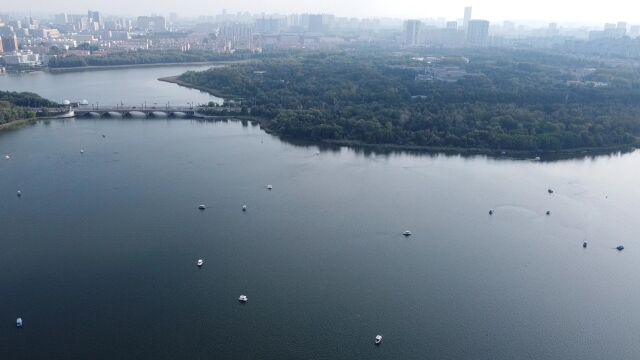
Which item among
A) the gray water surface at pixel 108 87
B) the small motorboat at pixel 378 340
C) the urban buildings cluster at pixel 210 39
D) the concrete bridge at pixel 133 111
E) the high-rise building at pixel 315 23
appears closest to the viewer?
the small motorboat at pixel 378 340

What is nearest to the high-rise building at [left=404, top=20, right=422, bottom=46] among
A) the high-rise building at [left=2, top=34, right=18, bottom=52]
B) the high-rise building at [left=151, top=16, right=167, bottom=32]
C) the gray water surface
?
the gray water surface

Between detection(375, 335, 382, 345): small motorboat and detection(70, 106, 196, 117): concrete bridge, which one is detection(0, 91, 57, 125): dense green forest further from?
detection(375, 335, 382, 345): small motorboat

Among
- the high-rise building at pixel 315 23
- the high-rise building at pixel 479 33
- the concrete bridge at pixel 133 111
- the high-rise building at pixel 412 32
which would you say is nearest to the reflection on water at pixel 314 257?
the concrete bridge at pixel 133 111

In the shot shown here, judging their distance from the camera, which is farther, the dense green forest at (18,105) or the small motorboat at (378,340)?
the dense green forest at (18,105)

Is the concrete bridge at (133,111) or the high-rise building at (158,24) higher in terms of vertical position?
the high-rise building at (158,24)

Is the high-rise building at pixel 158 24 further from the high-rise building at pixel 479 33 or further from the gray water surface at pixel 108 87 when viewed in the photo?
the high-rise building at pixel 479 33

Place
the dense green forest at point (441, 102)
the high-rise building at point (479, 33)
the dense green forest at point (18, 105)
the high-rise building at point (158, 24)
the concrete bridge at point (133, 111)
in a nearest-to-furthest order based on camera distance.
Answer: the dense green forest at point (441, 102)
the dense green forest at point (18, 105)
the concrete bridge at point (133, 111)
the high-rise building at point (479, 33)
the high-rise building at point (158, 24)

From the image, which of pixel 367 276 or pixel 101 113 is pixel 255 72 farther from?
pixel 367 276

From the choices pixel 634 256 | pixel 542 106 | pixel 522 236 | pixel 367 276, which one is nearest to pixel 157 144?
pixel 367 276
